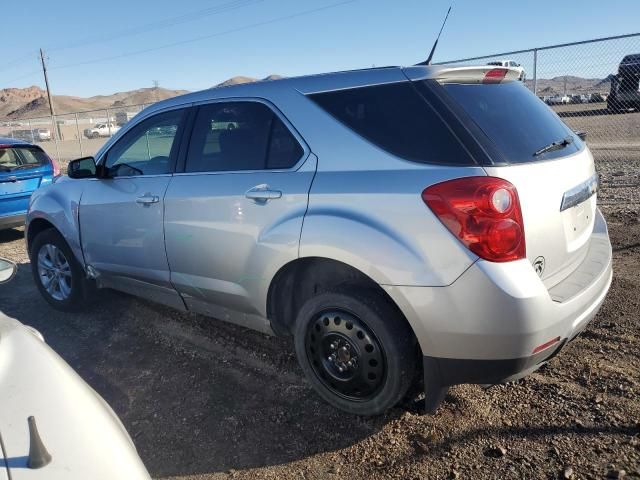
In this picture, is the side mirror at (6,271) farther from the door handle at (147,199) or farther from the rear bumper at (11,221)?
the rear bumper at (11,221)

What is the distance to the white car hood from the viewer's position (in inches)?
50.9

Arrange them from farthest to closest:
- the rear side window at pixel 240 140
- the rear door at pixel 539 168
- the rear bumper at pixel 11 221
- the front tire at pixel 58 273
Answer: the rear bumper at pixel 11 221, the front tire at pixel 58 273, the rear side window at pixel 240 140, the rear door at pixel 539 168

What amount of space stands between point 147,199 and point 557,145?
2.66 meters

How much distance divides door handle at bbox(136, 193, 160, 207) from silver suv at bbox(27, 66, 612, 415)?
2 cm

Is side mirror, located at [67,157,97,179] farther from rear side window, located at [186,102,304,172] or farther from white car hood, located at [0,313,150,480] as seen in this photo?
white car hood, located at [0,313,150,480]

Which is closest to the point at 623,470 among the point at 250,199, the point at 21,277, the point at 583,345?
the point at 583,345

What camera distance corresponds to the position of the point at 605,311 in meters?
4.02

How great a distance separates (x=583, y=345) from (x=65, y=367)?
10.7 feet

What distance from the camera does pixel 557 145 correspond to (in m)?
2.79

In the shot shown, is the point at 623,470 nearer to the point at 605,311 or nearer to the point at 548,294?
the point at 548,294

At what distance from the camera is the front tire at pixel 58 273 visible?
182 inches

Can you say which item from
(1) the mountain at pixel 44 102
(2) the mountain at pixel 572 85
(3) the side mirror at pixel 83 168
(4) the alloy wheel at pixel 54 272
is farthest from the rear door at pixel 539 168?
(1) the mountain at pixel 44 102

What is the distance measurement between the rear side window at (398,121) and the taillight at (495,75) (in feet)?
1.68

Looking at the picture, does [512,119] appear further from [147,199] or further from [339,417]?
[147,199]
